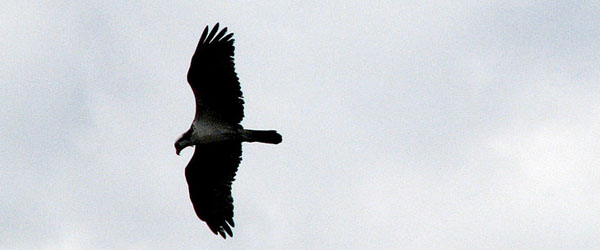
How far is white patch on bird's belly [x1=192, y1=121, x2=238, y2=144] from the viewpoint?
24.4m

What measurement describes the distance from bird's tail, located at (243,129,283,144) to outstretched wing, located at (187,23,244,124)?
720 mm

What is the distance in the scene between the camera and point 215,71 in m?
23.6

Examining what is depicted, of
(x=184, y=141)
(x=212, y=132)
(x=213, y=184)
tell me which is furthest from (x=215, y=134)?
(x=213, y=184)

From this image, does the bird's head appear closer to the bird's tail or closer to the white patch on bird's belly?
the white patch on bird's belly

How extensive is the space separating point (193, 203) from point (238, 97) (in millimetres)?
3101

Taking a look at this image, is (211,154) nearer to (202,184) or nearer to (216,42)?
(202,184)

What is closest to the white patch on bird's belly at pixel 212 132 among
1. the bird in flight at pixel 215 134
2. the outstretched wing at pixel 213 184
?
the bird in flight at pixel 215 134

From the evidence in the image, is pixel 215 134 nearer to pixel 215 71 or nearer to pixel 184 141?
pixel 184 141

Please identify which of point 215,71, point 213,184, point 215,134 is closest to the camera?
point 215,71

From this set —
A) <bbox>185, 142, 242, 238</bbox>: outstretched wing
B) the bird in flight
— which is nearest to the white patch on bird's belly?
the bird in flight

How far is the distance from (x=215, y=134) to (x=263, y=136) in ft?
3.50

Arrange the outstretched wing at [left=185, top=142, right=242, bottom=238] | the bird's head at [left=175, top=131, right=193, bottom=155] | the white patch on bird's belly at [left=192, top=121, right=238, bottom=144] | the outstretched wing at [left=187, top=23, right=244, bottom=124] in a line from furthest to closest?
the outstretched wing at [left=185, top=142, right=242, bottom=238] → the bird's head at [left=175, top=131, right=193, bottom=155] → the white patch on bird's belly at [left=192, top=121, right=238, bottom=144] → the outstretched wing at [left=187, top=23, right=244, bottom=124]

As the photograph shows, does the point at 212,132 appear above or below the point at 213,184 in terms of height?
above

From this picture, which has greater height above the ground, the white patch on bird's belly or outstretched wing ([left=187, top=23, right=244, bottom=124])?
outstretched wing ([left=187, top=23, right=244, bottom=124])
